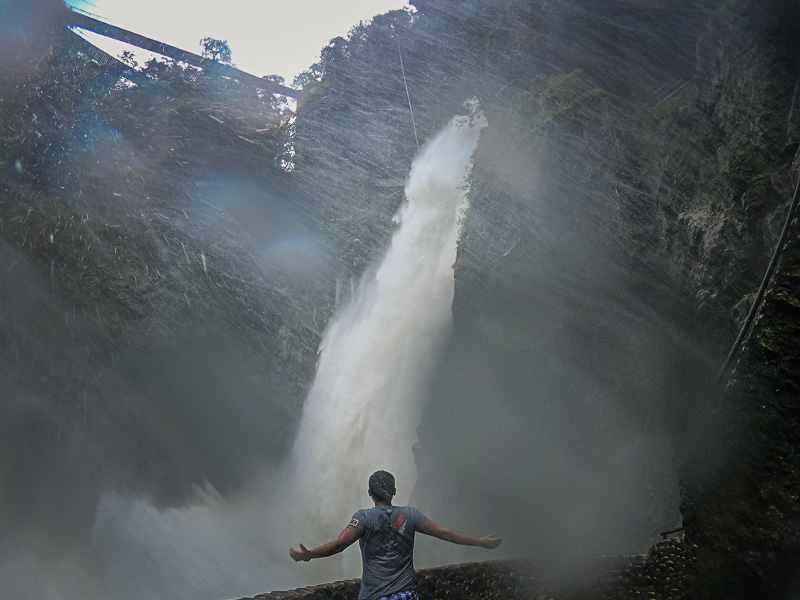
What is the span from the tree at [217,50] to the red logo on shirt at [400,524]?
15.9 m

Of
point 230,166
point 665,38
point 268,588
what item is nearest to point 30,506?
point 268,588

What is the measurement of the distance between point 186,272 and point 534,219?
925cm

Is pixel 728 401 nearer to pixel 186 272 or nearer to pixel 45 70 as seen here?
pixel 186 272

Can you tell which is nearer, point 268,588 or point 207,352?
point 268,588

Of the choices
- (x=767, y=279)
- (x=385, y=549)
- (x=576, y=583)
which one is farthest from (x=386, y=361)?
(x=385, y=549)

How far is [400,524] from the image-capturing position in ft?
8.30

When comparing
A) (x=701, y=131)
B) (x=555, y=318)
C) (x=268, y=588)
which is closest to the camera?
(x=701, y=131)

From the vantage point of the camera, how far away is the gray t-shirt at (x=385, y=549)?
2.46 metres

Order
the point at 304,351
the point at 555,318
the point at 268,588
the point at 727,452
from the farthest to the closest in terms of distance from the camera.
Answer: the point at 304,351 < the point at 268,588 < the point at 555,318 < the point at 727,452

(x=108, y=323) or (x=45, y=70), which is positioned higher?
(x=45, y=70)

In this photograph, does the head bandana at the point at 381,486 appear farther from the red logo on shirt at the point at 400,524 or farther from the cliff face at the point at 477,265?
the cliff face at the point at 477,265

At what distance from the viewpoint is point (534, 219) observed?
32.0 feet

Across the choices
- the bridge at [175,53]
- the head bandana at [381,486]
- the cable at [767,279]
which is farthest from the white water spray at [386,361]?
the head bandana at [381,486]

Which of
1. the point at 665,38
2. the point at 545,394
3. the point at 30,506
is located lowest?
the point at 30,506
